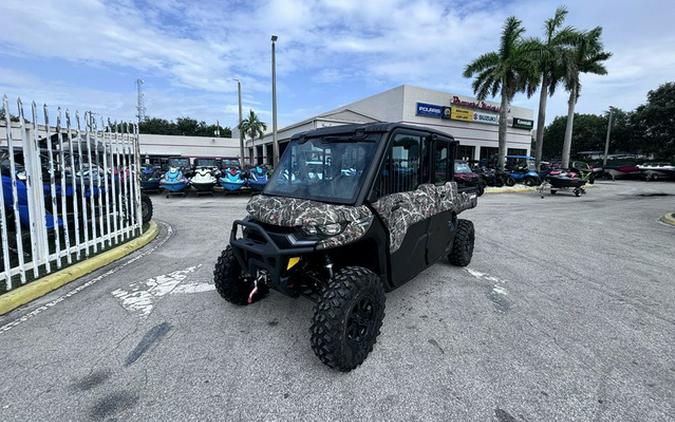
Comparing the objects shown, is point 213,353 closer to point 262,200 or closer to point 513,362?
point 262,200

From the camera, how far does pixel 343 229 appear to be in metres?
2.62

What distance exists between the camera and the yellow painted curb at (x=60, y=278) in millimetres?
3582

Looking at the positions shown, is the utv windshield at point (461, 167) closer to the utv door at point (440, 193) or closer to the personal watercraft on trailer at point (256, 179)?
the personal watercraft on trailer at point (256, 179)

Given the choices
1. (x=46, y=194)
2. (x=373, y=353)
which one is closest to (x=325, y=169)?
(x=373, y=353)

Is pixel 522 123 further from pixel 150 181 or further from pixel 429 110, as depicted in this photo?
pixel 150 181

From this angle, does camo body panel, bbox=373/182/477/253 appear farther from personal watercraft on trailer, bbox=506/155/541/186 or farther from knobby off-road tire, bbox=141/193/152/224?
personal watercraft on trailer, bbox=506/155/541/186

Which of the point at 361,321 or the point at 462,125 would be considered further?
the point at 462,125

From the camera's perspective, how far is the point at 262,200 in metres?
3.17

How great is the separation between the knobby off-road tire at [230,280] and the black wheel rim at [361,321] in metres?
1.24

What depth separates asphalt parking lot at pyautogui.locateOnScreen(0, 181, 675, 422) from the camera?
2.19 meters

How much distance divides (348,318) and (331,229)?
0.68 m

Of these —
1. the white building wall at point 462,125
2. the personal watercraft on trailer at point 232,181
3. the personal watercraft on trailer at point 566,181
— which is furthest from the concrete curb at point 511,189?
the personal watercraft on trailer at point 232,181

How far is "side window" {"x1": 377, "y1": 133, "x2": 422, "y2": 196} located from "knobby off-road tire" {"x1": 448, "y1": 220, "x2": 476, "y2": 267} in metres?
1.70

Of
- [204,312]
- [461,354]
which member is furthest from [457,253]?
[204,312]
